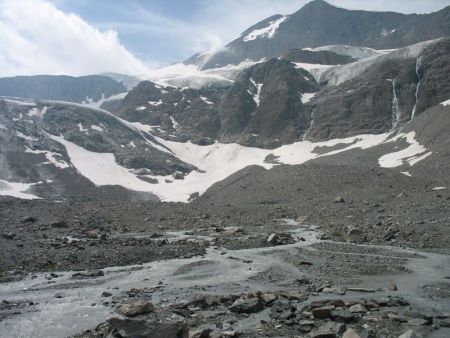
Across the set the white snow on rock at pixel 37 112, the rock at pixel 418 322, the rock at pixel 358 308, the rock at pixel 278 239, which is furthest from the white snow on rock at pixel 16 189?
the rock at pixel 418 322

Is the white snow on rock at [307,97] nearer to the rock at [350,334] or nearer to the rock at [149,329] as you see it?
the rock at [350,334]

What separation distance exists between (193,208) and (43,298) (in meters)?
46.1

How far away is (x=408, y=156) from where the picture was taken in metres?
86.2

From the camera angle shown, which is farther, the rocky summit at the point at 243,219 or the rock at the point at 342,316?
the rocky summit at the point at 243,219

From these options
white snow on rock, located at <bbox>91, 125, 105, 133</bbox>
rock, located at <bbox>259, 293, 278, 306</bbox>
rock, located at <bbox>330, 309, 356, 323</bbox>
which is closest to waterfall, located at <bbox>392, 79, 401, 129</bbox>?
white snow on rock, located at <bbox>91, 125, 105, 133</bbox>

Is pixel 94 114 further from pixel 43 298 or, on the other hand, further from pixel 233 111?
pixel 43 298

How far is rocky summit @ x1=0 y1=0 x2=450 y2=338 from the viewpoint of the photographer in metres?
19.4

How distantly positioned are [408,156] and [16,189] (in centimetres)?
7556

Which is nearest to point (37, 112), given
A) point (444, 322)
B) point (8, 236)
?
point (8, 236)

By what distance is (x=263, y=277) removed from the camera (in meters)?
27.4

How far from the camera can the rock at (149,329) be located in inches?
607

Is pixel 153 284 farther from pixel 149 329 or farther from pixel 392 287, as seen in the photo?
pixel 392 287

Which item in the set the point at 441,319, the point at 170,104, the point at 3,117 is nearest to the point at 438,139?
the point at 441,319

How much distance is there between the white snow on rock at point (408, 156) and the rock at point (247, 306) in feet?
216
